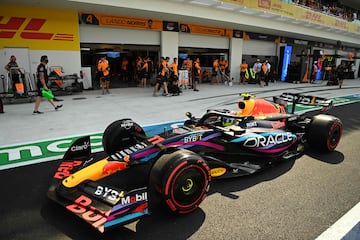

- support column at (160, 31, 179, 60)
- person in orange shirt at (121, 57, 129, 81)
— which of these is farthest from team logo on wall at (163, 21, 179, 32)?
person in orange shirt at (121, 57, 129, 81)

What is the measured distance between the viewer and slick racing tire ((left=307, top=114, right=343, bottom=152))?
14.2 feet

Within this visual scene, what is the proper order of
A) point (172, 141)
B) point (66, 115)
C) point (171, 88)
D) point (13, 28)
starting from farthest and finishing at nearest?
1. point (171, 88)
2. point (13, 28)
3. point (66, 115)
4. point (172, 141)

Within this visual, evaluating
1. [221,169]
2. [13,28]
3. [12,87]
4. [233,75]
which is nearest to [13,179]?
[221,169]

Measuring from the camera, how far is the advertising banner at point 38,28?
32.2 ft

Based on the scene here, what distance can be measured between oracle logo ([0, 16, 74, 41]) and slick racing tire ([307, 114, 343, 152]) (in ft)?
33.8

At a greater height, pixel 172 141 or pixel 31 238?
pixel 172 141

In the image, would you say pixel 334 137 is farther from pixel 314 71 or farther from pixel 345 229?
pixel 314 71

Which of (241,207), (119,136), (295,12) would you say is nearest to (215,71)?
(295,12)

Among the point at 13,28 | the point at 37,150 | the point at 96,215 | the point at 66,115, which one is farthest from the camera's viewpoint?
the point at 13,28

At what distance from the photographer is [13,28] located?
9.89 m

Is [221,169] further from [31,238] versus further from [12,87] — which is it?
[12,87]

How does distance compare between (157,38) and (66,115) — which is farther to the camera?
(157,38)

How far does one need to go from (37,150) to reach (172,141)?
2699 mm

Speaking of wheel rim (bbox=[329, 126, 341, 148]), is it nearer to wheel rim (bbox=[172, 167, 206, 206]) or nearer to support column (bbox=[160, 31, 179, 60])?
wheel rim (bbox=[172, 167, 206, 206])
